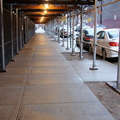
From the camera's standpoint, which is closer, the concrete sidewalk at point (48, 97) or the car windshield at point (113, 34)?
the concrete sidewalk at point (48, 97)

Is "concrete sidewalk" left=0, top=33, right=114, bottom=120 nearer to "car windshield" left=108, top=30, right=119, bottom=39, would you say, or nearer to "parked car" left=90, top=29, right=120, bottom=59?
"parked car" left=90, top=29, right=120, bottom=59

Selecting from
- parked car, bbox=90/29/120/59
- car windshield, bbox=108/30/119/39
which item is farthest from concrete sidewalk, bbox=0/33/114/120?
car windshield, bbox=108/30/119/39

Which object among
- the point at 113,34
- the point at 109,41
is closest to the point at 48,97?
the point at 109,41

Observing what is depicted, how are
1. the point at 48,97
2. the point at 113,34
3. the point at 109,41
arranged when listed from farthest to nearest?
the point at 113,34 < the point at 109,41 < the point at 48,97

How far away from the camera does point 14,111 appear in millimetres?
4348

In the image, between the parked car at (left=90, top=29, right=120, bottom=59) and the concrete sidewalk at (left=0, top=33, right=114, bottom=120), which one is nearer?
the concrete sidewalk at (left=0, top=33, right=114, bottom=120)

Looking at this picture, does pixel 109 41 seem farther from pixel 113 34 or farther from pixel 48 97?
pixel 48 97

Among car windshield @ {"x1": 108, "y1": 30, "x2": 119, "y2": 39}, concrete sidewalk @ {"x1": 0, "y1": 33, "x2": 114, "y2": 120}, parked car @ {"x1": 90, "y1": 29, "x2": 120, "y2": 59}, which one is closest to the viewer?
concrete sidewalk @ {"x1": 0, "y1": 33, "x2": 114, "y2": 120}

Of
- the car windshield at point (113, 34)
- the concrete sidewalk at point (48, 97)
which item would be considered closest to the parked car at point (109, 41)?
the car windshield at point (113, 34)

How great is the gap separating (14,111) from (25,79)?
2566 mm

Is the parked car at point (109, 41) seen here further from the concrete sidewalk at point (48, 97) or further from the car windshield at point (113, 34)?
the concrete sidewalk at point (48, 97)

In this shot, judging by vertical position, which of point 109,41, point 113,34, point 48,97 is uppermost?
point 113,34

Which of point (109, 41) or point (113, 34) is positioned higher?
point (113, 34)

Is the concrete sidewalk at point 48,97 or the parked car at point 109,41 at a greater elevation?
the parked car at point 109,41
